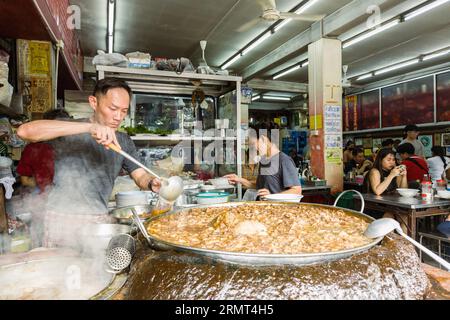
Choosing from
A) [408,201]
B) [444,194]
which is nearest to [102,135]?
[408,201]

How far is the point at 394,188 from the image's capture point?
5.16 m

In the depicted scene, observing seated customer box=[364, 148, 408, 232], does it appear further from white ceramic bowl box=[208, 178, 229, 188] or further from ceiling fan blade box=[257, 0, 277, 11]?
ceiling fan blade box=[257, 0, 277, 11]

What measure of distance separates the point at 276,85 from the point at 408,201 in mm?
7928

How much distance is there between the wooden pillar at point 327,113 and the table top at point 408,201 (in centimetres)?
168

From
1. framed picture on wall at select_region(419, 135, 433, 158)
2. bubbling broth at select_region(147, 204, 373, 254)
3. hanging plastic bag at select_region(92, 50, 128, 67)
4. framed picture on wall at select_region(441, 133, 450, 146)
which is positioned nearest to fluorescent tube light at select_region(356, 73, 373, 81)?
framed picture on wall at select_region(419, 135, 433, 158)

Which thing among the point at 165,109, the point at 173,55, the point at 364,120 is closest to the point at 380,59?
the point at 364,120

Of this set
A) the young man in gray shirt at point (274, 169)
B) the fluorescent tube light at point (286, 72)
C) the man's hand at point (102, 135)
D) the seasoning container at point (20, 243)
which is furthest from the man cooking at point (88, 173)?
the fluorescent tube light at point (286, 72)

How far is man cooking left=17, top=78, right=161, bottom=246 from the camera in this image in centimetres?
214

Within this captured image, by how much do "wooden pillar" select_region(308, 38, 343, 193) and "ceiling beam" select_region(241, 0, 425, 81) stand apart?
0.29m

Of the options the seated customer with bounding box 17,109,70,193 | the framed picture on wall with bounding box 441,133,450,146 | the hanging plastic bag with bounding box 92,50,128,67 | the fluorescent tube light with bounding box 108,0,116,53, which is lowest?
the seated customer with bounding box 17,109,70,193

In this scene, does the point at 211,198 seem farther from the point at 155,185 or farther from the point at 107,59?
the point at 107,59

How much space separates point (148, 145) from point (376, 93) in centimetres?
1001

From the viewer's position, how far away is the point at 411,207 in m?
3.97

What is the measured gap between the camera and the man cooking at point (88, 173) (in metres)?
2.14
